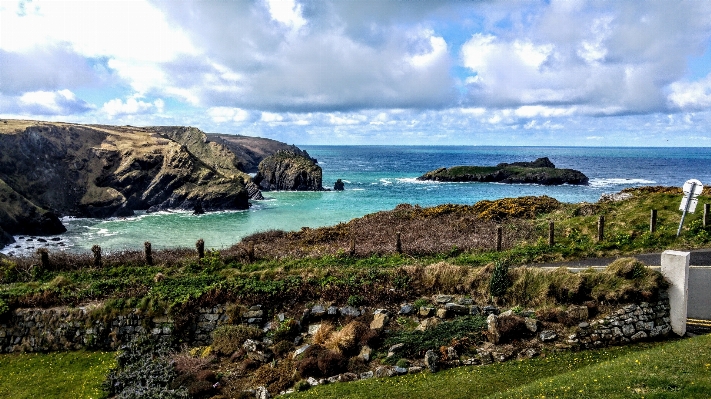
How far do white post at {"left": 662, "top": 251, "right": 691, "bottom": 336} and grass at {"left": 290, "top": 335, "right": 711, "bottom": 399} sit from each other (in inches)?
53.6

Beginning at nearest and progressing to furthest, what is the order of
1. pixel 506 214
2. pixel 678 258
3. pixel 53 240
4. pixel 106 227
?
pixel 678 258 < pixel 506 214 < pixel 53 240 < pixel 106 227

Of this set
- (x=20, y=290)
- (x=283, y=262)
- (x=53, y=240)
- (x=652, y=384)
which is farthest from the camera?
(x=53, y=240)

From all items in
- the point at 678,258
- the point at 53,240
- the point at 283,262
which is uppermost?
the point at 678,258

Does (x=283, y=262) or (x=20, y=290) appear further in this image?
(x=283, y=262)

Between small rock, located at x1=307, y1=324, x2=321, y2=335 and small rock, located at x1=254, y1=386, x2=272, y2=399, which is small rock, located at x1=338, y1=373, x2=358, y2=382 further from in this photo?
small rock, located at x1=307, y1=324, x2=321, y2=335

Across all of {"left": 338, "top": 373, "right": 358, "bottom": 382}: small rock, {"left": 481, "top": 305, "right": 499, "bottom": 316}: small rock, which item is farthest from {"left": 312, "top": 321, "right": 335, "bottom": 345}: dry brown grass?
{"left": 481, "top": 305, "right": 499, "bottom": 316}: small rock

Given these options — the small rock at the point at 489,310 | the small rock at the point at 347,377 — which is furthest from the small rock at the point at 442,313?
the small rock at the point at 347,377

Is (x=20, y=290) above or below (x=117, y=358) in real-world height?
above

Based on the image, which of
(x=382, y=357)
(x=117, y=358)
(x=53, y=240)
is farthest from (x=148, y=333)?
(x=53, y=240)

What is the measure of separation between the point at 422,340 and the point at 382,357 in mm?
1647

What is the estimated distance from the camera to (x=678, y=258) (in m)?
17.1

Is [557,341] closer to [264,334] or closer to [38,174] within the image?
[264,334]

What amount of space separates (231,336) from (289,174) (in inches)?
3359

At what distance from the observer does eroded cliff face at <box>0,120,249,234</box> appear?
6712 cm
